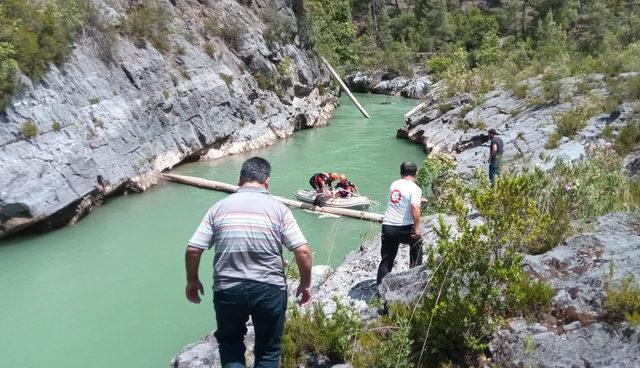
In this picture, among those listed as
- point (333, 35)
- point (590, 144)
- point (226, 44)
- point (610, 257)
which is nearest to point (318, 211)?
point (590, 144)

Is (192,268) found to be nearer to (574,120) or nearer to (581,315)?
(581,315)

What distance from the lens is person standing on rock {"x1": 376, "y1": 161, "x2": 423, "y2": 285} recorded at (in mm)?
6262

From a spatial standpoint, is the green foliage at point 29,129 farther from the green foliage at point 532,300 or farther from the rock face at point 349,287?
the green foliage at point 532,300

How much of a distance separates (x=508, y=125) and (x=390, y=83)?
31446 mm

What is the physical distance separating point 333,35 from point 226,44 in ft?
92.7

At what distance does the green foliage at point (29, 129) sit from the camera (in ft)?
40.2

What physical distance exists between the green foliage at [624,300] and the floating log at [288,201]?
6.40 m

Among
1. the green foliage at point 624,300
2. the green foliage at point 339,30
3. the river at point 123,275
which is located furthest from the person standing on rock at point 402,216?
the green foliage at point 339,30

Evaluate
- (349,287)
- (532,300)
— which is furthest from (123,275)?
(532,300)

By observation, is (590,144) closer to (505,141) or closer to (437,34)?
(505,141)

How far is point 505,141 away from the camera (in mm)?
16109

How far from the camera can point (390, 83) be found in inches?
1909

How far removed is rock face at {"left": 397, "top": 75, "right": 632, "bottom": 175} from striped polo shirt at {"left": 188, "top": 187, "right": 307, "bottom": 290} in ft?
26.8

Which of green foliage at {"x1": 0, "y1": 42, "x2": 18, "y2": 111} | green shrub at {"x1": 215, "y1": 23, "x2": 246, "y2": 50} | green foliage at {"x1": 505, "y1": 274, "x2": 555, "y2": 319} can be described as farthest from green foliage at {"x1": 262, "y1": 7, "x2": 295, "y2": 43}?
green foliage at {"x1": 505, "y1": 274, "x2": 555, "y2": 319}
